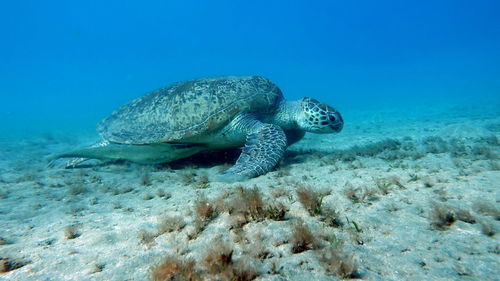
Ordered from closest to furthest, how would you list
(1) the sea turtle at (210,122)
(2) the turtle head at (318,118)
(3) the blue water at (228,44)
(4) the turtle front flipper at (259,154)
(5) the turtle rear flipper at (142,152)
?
(4) the turtle front flipper at (259,154) → (1) the sea turtle at (210,122) → (5) the turtle rear flipper at (142,152) → (2) the turtle head at (318,118) → (3) the blue water at (228,44)

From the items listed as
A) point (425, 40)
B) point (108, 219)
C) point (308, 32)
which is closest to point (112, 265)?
point (108, 219)

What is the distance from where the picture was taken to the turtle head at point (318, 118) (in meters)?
6.64

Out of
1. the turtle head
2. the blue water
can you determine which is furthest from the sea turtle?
the blue water

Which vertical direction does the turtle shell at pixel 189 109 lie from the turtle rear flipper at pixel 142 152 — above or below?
above

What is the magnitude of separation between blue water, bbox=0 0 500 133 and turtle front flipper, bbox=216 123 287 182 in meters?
103

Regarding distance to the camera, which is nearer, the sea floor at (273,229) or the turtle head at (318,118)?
the sea floor at (273,229)

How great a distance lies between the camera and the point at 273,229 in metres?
2.47

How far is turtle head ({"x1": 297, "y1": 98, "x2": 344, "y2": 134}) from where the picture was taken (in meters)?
6.64

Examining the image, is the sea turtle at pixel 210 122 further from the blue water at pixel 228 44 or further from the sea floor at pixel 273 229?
the blue water at pixel 228 44

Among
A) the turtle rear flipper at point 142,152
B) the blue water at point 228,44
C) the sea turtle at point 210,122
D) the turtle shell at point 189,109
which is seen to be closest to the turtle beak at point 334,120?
the sea turtle at point 210,122

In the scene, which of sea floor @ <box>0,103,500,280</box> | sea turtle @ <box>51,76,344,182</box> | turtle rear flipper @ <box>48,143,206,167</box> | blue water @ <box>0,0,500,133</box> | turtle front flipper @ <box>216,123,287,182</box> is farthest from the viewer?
blue water @ <box>0,0,500,133</box>

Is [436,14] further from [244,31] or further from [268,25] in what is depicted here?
[244,31]

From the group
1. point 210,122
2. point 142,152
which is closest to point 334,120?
point 210,122

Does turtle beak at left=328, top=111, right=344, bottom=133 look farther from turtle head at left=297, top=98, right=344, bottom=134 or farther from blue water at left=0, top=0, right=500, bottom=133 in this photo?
blue water at left=0, top=0, right=500, bottom=133
